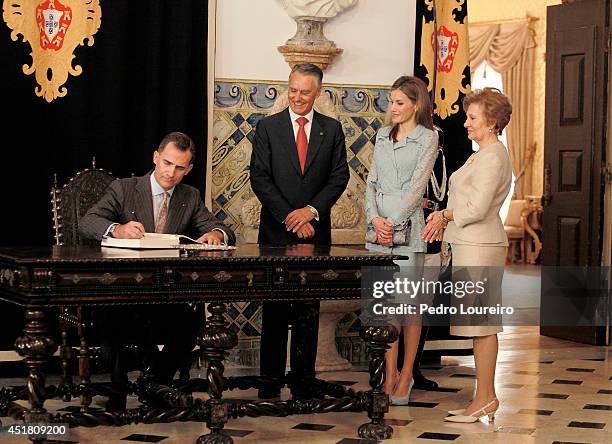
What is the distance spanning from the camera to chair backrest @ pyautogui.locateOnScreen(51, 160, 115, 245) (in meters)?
5.40

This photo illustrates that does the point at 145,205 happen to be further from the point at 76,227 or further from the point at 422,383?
the point at 422,383

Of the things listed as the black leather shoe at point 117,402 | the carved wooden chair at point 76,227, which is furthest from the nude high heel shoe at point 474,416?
the black leather shoe at point 117,402

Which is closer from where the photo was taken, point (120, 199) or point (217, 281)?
point (217, 281)

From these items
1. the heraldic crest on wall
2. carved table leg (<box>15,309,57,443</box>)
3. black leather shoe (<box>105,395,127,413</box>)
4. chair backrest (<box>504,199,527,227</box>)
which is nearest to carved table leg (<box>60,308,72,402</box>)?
black leather shoe (<box>105,395,127,413</box>)

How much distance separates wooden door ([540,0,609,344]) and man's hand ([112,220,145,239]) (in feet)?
13.6

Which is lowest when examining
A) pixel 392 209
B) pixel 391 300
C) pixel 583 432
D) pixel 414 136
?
pixel 583 432

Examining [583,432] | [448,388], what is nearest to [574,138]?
[448,388]

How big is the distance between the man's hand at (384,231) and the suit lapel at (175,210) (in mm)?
1014

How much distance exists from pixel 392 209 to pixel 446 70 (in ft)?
5.78

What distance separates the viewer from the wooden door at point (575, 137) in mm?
7773

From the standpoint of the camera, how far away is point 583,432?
5.02 metres

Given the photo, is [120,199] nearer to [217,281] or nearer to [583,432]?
[217,281]

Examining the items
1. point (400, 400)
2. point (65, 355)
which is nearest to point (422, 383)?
point (400, 400)

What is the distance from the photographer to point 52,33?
602cm
